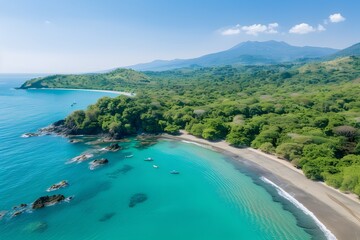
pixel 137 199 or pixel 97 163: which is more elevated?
pixel 97 163

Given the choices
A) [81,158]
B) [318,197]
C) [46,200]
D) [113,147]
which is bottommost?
[318,197]

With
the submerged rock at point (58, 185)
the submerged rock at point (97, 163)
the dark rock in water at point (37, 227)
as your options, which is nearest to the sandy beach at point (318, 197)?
the submerged rock at point (97, 163)

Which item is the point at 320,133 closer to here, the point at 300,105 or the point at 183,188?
the point at 183,188

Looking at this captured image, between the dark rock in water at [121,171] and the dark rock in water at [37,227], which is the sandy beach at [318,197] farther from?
the dark rock in water at [37,227]

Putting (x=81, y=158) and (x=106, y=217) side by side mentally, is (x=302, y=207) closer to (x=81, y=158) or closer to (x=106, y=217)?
(x=106, y=217)

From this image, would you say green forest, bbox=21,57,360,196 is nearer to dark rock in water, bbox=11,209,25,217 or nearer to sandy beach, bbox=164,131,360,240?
sandy beach, bbox=164,131,360,240

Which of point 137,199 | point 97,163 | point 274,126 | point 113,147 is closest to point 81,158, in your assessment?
point 97,163

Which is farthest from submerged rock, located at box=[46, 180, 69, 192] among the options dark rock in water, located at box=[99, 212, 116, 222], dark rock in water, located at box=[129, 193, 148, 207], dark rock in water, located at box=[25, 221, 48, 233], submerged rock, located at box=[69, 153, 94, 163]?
dark rock in water, located at box=[129, 193, 148, 207]
